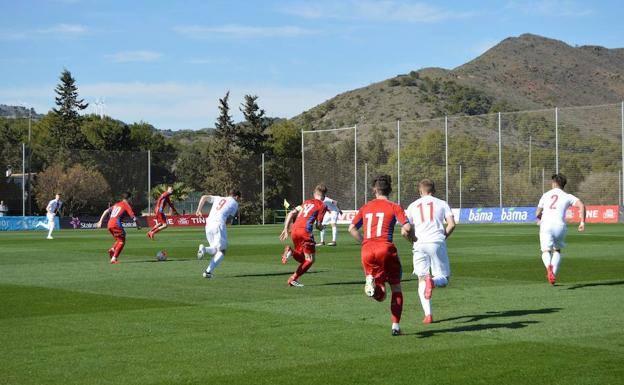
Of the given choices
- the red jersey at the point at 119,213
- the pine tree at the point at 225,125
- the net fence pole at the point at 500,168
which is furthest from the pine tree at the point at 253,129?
the red jersey at the point at 119,213

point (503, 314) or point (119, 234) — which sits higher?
point (119, 234)

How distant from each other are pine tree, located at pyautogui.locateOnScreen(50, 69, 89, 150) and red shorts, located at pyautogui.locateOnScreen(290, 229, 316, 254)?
3721 inches

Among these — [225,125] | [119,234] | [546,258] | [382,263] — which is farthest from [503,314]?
[225,125]

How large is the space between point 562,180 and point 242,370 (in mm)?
10001

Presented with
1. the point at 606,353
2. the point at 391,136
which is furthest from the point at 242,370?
the point at 391,136

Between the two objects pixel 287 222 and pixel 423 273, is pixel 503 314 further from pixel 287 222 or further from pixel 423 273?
pixel 287 222

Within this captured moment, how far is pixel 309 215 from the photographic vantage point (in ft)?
59.5

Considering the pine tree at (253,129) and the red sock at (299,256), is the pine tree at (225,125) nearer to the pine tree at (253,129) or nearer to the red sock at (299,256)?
the pine tree at (253,129)

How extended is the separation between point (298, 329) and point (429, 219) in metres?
2.33

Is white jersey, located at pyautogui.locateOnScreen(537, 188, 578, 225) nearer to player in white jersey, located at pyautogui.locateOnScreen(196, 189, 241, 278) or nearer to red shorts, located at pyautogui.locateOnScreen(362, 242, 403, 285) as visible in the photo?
player in white jersey, located at pyautogui.locateOnScreen(196, 189, 241, 278)

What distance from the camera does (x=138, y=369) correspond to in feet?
30.3

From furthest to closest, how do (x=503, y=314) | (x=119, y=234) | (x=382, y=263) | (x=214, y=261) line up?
(x=119, y=234) < (x=214, y=261) < (x=503, y=314) < (x=382, y=263)

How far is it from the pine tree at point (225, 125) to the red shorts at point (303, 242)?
85.8 m

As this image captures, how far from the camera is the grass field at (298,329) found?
905cm
